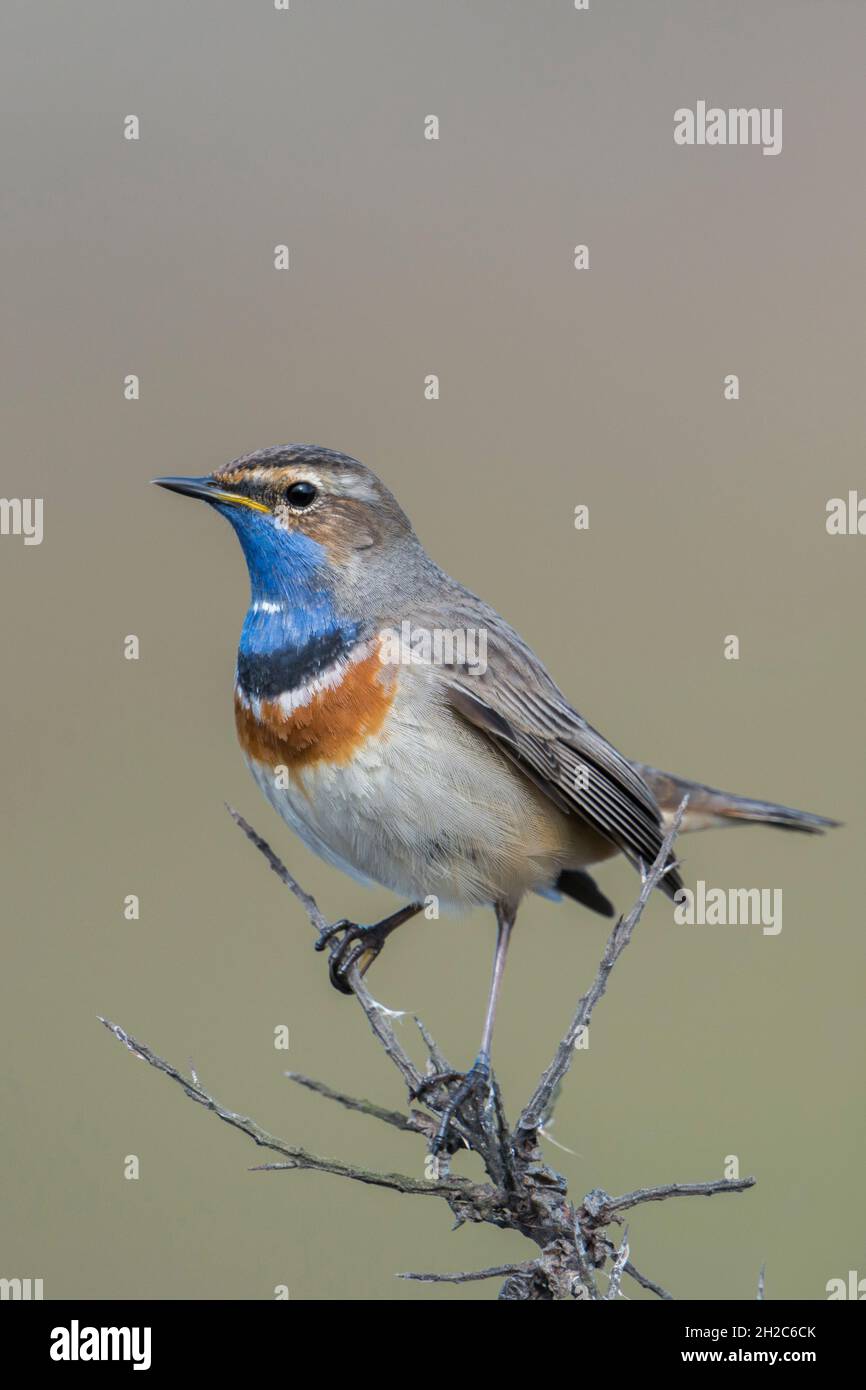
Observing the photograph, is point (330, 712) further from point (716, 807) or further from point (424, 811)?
point (716, 807)

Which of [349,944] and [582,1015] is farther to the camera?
[349,944]

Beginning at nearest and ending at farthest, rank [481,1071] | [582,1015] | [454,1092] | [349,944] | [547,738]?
[582,1015] → [454,1092] → [481,1071] → [547,738] → [349,944]

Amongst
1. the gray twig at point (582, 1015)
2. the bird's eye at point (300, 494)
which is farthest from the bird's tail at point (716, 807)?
the gray twig at point (582, 1015)

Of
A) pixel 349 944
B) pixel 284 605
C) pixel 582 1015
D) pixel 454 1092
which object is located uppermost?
pixel 284 605

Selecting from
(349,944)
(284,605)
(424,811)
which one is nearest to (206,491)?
(284,605)

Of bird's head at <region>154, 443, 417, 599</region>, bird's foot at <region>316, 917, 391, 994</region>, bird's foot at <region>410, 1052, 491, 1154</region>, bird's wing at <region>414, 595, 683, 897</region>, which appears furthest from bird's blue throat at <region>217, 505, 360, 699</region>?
bird's foot at <region>410, 1052, 491, 1154</region>

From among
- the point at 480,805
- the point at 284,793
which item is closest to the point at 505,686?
the point at 480,805

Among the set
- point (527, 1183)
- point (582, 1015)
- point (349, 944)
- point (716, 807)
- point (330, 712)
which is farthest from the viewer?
point (716, 807)

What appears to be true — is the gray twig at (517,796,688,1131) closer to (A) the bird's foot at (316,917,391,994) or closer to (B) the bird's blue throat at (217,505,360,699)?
(B) the bird's blue throat at (217,505,360,699)
